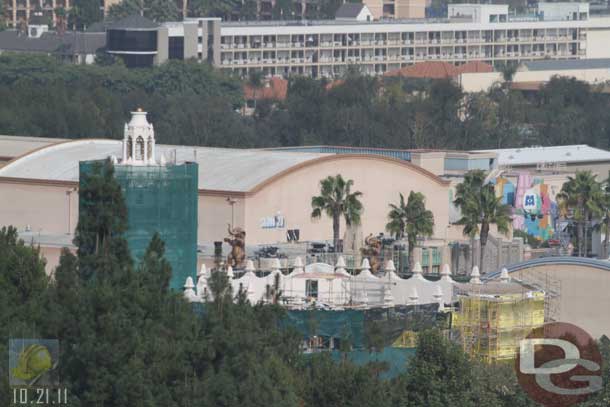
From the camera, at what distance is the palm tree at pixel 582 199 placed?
106 metres

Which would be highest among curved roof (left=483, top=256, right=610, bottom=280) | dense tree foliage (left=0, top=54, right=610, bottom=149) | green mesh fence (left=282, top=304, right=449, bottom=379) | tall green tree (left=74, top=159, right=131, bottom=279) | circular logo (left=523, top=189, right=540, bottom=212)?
dense tree foliage (left=0, top=54, right=610, bottom=149)

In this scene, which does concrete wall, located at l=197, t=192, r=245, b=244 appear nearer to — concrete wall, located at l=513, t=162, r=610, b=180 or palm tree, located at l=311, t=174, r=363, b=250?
palm tree, located at l=311, t=174, r=363, b=250

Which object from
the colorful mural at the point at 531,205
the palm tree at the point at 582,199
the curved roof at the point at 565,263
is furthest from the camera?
the colorful mural at the point at 531,205

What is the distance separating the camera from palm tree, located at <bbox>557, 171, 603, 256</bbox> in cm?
10625

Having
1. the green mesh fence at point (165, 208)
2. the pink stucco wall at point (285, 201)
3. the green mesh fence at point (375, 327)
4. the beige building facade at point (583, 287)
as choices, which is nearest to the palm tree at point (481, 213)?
the pink stucco wall at point (285, 201)

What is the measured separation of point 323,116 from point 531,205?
5824 cm

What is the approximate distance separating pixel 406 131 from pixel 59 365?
118 m

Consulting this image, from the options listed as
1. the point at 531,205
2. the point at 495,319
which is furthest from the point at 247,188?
the point at 495,319

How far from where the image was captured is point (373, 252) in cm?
8744

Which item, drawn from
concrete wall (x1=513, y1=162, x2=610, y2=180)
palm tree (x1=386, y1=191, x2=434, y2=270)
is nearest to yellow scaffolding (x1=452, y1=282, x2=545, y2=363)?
palm tree (x1=386, y1=191, x2=434, y2=270)

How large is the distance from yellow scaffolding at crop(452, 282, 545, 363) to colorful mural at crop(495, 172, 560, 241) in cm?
4819

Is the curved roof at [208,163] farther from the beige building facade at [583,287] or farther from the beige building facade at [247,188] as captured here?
the beige building facade at [583,287]

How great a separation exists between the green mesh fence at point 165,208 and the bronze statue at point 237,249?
2.09 m

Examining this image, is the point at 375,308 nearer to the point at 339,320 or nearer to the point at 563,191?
the point at 339,320
